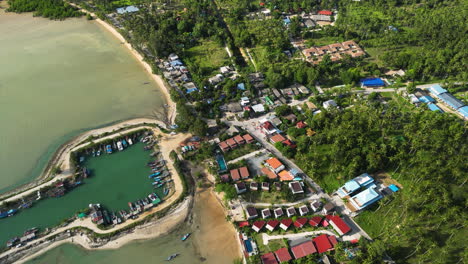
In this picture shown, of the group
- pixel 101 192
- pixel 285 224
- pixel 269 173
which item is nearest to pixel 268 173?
pixel 269 173

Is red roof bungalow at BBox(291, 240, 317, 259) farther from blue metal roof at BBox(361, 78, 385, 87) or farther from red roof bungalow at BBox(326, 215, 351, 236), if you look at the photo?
blue metal roof at BBox(361, 78, 385, 87)

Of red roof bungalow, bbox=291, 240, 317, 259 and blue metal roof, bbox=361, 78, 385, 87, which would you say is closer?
red roof bungalow, bbox=291, 240, 317, 259

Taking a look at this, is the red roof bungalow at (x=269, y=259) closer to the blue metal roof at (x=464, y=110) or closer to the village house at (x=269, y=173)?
the village house at (x=269, y=173)

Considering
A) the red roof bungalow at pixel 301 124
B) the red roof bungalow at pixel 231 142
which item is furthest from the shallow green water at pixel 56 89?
the red roof bungalow at pixel 301 124

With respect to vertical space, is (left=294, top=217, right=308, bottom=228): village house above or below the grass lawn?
below

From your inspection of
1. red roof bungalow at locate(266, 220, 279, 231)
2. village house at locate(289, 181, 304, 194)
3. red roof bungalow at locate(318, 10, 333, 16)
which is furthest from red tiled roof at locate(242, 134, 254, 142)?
red roof bungalow at locate(318, 10, 333, 16)

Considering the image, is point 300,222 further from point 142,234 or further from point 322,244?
point 142,234

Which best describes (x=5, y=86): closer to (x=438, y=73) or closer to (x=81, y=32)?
(x=81, y=32)
